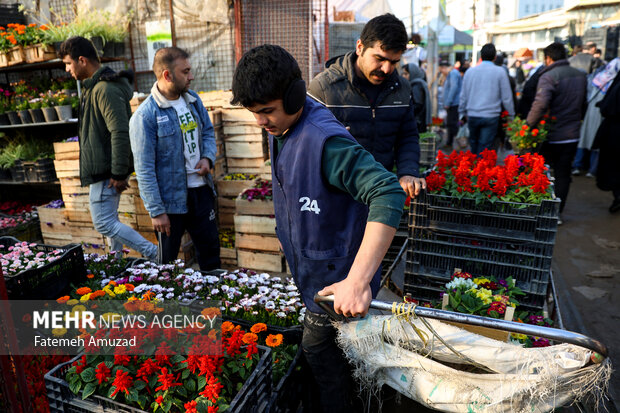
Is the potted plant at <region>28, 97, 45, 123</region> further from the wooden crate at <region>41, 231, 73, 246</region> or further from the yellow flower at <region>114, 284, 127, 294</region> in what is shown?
the yellow flower at <region>114, 284, 127, 294</region>

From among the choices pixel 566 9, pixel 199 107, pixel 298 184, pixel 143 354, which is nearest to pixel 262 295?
pixel 143 354

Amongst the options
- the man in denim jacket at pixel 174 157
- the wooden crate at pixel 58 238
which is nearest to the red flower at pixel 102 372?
the man in denim jacket at pixel 174 157

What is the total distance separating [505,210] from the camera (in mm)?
2973

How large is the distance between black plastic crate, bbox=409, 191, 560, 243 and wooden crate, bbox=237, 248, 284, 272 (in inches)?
83.6

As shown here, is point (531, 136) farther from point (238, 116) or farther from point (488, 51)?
point (238, 116)

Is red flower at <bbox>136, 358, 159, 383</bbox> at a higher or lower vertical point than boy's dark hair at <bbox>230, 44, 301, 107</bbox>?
lower

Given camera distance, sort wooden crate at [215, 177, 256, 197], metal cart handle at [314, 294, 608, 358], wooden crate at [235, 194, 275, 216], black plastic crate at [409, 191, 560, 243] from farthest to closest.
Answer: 1. wooden crate at [215, 177, 256, 197]
2. wooden crate at [235, 194, 275, 216]
3. black plastic crate at [409, 191, 560, 243]
4. metal cart handle at [314, 294, 608, 358]

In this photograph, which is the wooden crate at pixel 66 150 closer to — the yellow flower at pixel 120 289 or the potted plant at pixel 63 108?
the potted plant at pixel 63 108

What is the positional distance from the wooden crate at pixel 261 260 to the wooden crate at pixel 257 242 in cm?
6

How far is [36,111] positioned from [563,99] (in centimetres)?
763

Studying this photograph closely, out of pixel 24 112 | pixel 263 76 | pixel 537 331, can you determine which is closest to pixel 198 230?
pixel 263 76

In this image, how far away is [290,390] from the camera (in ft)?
7.29

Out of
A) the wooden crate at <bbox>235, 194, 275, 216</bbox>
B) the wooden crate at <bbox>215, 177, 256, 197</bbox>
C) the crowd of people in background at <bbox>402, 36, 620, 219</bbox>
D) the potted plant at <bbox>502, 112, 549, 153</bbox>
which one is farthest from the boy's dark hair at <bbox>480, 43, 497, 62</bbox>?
the wooden crate at <bbox>235, 194, 275, 216</bbox>

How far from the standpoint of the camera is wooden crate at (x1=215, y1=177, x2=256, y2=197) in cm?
580
